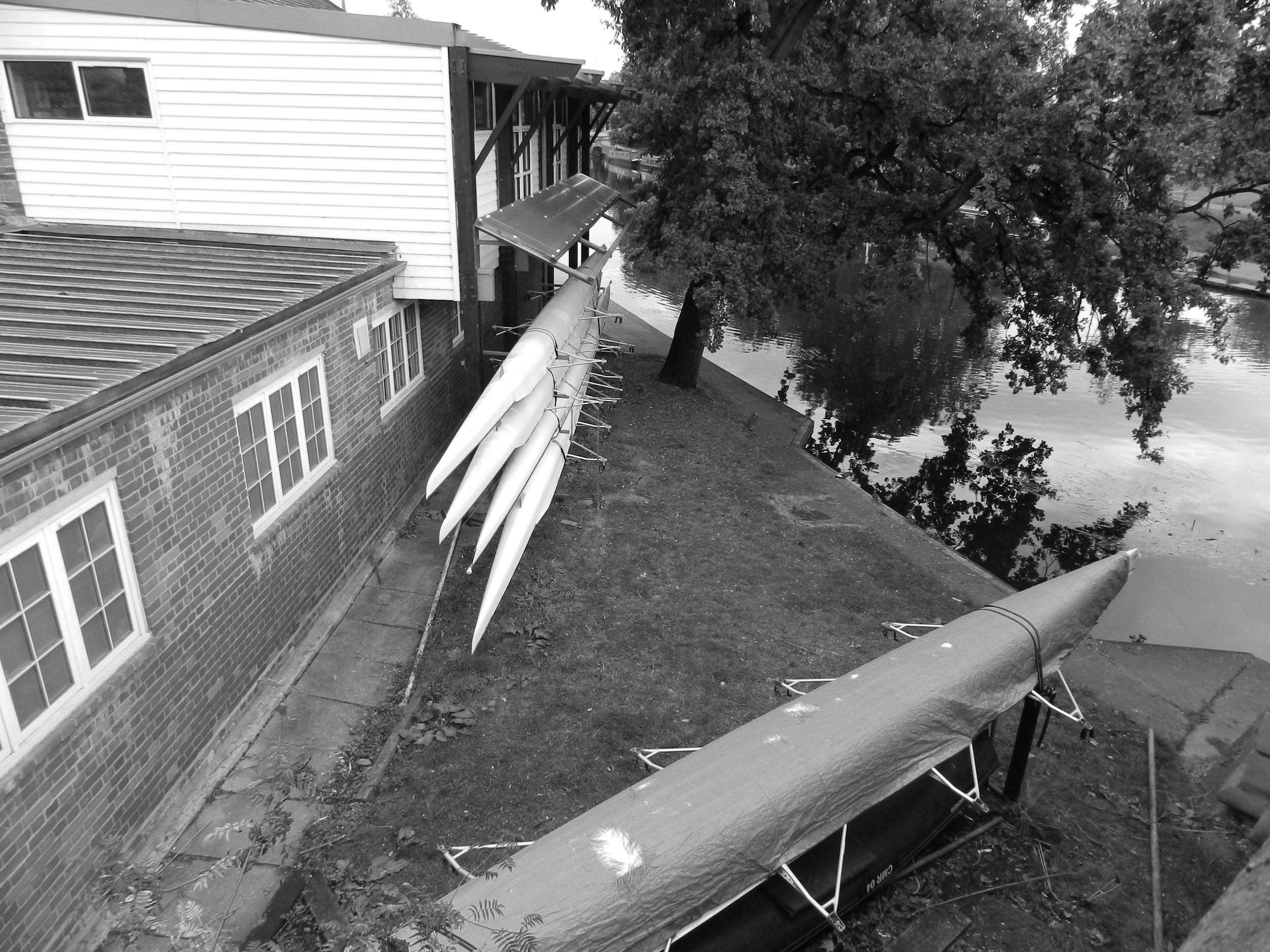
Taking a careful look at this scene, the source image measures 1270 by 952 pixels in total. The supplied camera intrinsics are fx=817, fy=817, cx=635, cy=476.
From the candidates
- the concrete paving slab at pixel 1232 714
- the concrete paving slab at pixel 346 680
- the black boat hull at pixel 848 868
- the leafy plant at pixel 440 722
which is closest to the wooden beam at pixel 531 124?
the concrete paving slab at pixel 346 680

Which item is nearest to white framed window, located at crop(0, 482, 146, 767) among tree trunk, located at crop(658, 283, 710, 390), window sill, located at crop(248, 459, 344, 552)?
window sill, located at crop(248, 459, 344, 552)

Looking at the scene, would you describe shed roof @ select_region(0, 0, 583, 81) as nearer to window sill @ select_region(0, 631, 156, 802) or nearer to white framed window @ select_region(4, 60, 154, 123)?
white framed window @ select_region(4, 60, 154, 123)

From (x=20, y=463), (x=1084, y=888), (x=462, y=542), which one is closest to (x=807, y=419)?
(x=462, y=542)

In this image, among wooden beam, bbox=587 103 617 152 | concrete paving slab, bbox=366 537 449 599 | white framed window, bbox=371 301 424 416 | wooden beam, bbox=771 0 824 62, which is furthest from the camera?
wooden beam, bbox=587 103 617 152

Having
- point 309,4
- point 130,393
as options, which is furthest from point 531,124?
point 130,393

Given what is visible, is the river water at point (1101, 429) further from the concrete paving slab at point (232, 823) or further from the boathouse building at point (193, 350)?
the concrete paving slab at point (232, 823)

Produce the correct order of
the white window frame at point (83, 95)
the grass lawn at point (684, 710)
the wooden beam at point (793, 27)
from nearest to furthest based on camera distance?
the grass lawn at point (684, 710) < the white window frame at point (83, 95) < the wooden beam at point (793, 27)

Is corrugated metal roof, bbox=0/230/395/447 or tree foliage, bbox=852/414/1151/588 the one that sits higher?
corrugated metal roof, bbox=0/230/395/447

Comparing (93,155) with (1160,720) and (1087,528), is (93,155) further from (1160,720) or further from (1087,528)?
(1087,528)
